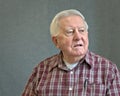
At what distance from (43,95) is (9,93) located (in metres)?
0.77

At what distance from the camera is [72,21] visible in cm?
165

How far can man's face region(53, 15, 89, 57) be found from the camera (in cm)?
162

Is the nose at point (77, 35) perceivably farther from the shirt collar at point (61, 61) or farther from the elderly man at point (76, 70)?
the shirt collar at point (61, 61)

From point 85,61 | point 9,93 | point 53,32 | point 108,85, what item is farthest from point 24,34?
point 108,85

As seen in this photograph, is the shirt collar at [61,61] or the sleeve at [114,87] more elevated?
the shirt collar at [61,61]

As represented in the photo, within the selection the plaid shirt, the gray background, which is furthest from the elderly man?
the gray background

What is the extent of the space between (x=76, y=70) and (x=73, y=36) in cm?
20

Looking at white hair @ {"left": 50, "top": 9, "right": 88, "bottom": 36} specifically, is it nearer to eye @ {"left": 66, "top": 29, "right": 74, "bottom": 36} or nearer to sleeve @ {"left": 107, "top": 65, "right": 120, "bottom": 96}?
eye @ {"left": 66, "top": 29, "right": 74, "bottom": 36}

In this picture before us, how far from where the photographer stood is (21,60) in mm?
2402

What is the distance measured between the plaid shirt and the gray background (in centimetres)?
66

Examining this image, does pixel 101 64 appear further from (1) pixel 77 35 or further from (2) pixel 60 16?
(2) pixel 60 16

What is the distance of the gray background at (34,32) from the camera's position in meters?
2.36

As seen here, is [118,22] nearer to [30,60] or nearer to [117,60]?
[117,60]

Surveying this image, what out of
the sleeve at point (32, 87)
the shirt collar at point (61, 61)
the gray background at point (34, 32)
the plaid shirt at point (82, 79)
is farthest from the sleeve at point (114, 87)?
the gray background at point (34, 32)
